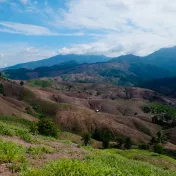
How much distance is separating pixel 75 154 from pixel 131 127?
14089 centimetres

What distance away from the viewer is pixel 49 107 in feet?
537

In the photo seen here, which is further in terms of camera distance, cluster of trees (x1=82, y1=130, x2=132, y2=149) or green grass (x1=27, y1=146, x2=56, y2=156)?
cluster of trees (x1=82, y1=130, x2=132, y2=149)

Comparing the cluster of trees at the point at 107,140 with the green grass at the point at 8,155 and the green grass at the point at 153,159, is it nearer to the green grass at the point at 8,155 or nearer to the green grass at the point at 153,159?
the green grass at the point at 153,159

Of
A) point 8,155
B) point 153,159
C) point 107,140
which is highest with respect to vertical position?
point 8,155

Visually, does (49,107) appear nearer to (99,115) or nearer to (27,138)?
(99,115)

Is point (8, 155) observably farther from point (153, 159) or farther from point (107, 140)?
point (107, 140)

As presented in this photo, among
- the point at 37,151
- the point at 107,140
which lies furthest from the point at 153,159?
the point at 107,140

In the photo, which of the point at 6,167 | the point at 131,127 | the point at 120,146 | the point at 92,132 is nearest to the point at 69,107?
the point at 92,132

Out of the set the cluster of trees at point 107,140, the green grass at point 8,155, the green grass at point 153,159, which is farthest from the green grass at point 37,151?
the cluster of trees at point 107,140

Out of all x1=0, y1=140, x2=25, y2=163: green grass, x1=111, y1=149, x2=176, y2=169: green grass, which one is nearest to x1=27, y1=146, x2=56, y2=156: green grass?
x1=0, y1=140, x2=25, y2=163: green grass

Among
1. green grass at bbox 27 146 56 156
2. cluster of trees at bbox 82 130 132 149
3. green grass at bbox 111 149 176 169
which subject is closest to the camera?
green grass at bbox 27 146 56 156

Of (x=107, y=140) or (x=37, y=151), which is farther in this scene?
(x=107, y=140)

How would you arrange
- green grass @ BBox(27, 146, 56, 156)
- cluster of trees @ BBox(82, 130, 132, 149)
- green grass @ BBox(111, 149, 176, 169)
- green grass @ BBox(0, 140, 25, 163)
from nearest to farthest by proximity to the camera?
1. green grass @ BBox(0, 140, 25, 163)
2. green grass @ BBox(27, 146, 56, 156)
3. green grass @ BBox(111, 149, 176, 169)
4. cluster of trees @ BBox(82, 130, 132, 149)

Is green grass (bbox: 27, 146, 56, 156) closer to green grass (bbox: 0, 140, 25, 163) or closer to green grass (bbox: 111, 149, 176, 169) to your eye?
green grass (bbox: 0, 140, 25, 163)
